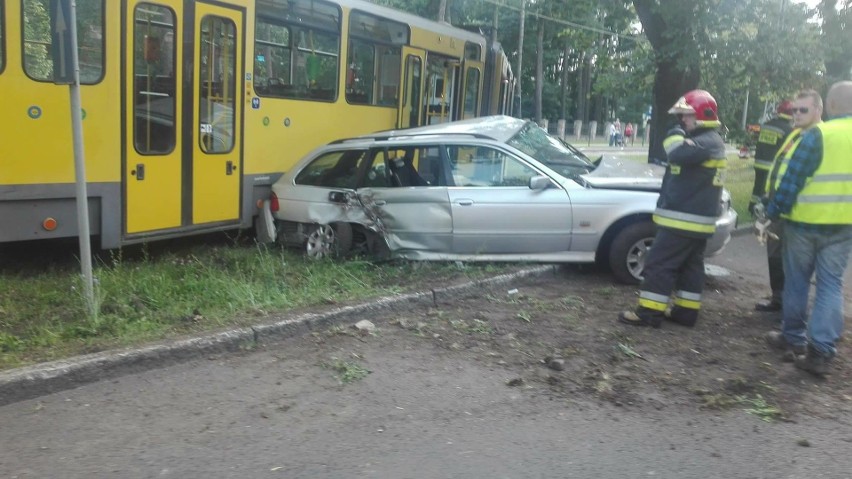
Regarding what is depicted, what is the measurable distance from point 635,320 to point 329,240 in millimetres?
3492

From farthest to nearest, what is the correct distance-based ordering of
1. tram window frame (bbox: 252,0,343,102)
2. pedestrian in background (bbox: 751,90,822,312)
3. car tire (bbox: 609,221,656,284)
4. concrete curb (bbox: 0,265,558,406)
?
tram window frame (bbox: 252,0,343,102) → car tire (bbox: 609,221,656,284) → pedestrian in background (bbox: 751,90,822,312) → concrete curb (bbox: 0,265,558,406)

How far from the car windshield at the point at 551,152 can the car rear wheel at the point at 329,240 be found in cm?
195

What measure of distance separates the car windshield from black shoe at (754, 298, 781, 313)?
2.15 m

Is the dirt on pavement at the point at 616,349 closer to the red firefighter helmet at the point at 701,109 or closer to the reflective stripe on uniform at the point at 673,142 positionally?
the reflective stripe on uniform at the point at 673,142

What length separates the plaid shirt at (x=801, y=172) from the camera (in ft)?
17.2

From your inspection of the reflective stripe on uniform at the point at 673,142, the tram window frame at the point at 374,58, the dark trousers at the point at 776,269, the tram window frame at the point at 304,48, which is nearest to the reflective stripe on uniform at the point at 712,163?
the reflective stripe on uniform at the point at 673,142

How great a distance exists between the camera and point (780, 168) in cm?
552

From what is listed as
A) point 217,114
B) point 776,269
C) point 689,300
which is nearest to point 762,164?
point 776,269

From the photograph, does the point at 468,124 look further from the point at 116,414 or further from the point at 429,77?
the point at 116,414

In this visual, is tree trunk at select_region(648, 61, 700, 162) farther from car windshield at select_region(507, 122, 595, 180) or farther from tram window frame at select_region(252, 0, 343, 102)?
tram window frame at select_region(252, 0, 343, 102)

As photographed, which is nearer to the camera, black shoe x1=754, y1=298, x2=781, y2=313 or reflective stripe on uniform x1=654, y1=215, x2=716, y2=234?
reflective stripe on uniform x1=654, y1=215, x2=716, y2=234

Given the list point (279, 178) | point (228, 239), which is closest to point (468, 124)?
point (279, 178)

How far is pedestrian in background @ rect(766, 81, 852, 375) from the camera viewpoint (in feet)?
17.0

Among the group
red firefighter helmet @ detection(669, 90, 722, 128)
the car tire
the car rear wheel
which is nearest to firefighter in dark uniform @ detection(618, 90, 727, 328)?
red firefighter helmet @ detection(669, 90, 722, 128)
